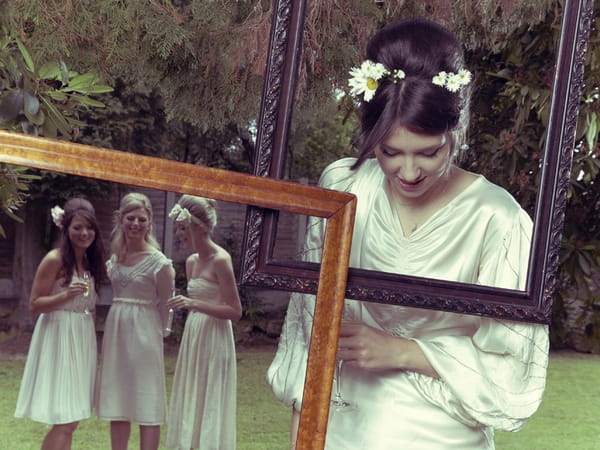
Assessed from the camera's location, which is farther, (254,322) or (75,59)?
(75,59)

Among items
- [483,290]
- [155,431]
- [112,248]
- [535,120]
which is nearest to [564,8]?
[535,120]

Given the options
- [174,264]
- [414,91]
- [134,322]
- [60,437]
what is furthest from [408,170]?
[60,437]

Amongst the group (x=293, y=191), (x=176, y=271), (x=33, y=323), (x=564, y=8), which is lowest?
(x=33, y=323)

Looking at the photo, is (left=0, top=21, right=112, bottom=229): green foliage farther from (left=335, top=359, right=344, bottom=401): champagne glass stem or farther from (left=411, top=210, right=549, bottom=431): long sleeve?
(left=411, top=210, right=549, bottom=431): long sleeve

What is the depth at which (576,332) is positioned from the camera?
2.03 metres

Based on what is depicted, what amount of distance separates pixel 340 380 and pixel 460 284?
0.89 ft

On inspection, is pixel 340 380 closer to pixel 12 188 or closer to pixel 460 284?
pixel 460 284

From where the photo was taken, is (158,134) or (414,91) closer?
(414,91)

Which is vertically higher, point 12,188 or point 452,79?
point 452,79

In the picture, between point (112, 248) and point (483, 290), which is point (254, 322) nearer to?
point (112, 248)

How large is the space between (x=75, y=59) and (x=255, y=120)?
39 cm

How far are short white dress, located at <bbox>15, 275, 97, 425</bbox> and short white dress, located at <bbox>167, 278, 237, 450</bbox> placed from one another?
150mm

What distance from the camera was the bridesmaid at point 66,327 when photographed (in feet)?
4.89

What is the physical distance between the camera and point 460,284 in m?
1.53
